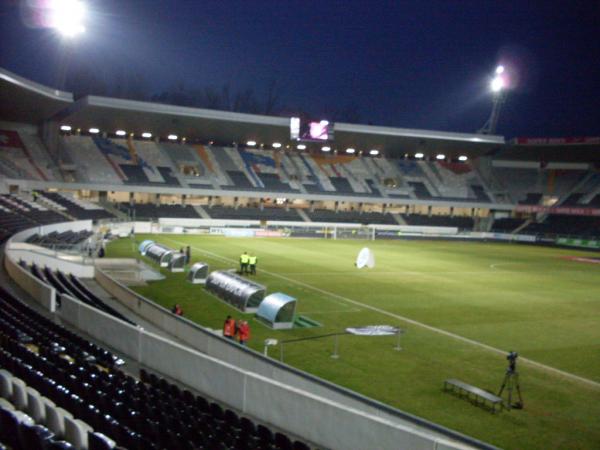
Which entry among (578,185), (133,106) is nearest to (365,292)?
(133,106)

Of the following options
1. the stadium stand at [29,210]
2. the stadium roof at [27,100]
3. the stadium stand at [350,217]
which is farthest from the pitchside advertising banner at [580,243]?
the stadium roof at [27,100]

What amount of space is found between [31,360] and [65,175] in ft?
183

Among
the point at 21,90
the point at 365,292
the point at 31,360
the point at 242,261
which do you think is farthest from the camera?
the point at 21,90

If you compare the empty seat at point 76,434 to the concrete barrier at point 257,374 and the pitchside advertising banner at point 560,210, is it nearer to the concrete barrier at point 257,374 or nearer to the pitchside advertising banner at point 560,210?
the concrete barrier at point 257,374

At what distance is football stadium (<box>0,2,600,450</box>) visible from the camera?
9359 millimetres

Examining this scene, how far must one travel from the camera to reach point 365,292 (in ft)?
92.3

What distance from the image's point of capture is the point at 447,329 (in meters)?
21.1

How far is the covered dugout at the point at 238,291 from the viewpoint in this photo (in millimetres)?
22000

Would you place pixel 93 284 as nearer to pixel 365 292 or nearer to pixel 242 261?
pixel 242 261

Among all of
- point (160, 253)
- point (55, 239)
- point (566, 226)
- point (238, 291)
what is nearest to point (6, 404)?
point (238, 291)

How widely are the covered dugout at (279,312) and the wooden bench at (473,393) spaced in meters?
6.88

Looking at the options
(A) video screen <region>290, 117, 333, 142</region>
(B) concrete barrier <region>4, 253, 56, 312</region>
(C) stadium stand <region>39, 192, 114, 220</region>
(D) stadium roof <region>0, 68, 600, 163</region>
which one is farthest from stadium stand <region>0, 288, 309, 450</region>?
(A) video screen <region>290, 117, 333, 142</region>

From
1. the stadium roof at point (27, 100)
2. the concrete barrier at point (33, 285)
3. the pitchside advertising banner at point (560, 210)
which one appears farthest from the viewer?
the pitchside advertising banner at point (560, 210)

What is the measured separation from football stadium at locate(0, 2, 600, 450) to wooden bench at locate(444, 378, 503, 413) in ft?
0.18
